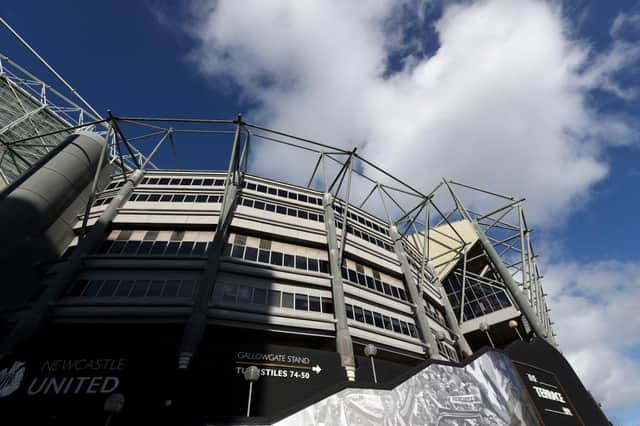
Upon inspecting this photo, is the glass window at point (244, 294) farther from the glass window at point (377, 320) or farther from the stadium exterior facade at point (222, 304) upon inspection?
the glass window at point (377, 320)

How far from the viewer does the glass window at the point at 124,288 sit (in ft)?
66.3

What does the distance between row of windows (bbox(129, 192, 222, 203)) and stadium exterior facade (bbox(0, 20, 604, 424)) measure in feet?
0.50

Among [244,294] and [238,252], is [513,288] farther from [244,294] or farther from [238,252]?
[238,252]

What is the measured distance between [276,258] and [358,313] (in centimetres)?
817

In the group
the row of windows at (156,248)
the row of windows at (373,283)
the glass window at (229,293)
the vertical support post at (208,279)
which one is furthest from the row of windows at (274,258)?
the glass window at (229,293)

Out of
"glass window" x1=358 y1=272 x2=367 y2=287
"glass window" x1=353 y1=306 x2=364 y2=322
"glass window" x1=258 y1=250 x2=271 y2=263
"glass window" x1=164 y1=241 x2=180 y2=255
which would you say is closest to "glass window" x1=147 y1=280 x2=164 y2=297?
"glass window" x1=164 y1=241 x2=180 y2=255

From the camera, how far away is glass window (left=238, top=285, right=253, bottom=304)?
68.0ft

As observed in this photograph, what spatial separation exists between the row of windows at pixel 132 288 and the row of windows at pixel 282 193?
516 inches

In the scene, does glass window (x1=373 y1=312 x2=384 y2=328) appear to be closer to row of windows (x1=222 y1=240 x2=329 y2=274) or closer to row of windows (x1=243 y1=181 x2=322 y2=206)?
row of windows (x1=222 y1=240 x2=329 y2=274)

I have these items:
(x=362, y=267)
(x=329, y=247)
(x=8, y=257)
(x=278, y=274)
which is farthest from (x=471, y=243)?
(x=8, y=257)

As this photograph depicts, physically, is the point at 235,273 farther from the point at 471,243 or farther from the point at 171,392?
the point at 471,243

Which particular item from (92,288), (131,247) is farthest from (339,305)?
(92,288)

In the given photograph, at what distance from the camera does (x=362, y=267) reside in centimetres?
2766

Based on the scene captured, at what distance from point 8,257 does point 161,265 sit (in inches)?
414
